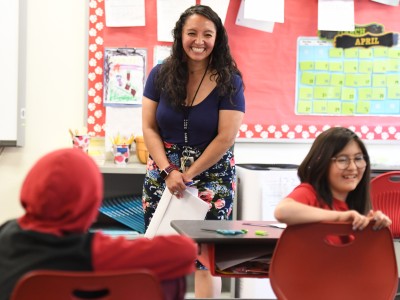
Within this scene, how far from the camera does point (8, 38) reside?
3.48 meters

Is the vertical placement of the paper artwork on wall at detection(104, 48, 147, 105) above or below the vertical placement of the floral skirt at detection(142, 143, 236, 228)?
above

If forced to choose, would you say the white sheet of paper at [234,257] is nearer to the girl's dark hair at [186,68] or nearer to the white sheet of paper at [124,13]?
the girl's dark hair at [186,68]

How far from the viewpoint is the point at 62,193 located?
1247 mm

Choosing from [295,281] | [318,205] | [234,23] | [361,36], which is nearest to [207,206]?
[318,205]

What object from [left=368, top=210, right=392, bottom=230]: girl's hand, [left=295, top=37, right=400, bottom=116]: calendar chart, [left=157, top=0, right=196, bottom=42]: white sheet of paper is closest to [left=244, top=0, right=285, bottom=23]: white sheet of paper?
[left=295, top=37, right=400, bottom=116]: calendar chart

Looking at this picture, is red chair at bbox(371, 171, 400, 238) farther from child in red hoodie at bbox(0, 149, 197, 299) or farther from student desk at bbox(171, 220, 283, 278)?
child in red hoodie at bbox(0, 149, 197, 299)

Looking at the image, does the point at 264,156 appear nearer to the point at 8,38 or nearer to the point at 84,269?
the point at 8,38

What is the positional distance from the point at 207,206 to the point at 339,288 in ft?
2.95

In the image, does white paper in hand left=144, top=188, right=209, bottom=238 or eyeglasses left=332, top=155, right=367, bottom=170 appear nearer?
eyeglasses left=332, top=155, right=367, bottom=170

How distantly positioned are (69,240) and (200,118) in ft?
4.47

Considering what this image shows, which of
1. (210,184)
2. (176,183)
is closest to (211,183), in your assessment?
(210,184)

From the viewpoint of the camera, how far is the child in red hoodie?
1.23m

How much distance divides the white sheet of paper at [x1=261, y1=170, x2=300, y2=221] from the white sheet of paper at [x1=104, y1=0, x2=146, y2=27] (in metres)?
Answer: 1.22

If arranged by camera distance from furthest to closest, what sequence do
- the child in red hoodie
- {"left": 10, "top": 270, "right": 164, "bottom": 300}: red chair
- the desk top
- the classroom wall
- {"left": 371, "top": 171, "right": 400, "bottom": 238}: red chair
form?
the classroom wall
{"left": 371, "top": 171, "right": 400, "bottom": 238}: red chair
the desk top
the child in red hoodie
{"left": 10, "top": 270, "right": 164, "bottom": 300}: red chair
